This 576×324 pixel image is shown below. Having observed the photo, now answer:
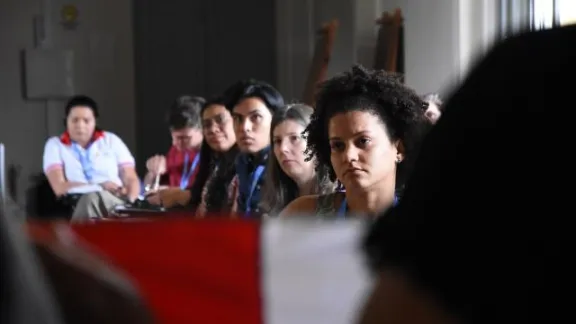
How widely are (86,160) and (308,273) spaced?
544 centimetres

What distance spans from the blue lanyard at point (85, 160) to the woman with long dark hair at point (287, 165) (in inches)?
143

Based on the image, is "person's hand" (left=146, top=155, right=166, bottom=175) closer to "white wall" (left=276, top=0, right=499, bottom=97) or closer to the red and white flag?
"white wall" (left=276, top=0, right=499, bottom=97)

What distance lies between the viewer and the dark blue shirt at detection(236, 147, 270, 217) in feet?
13.2

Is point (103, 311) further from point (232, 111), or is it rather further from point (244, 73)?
point (244, 73)

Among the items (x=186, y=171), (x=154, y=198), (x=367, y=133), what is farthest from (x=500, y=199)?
(x=186, y=171)

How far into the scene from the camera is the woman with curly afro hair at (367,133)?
9.41 ft

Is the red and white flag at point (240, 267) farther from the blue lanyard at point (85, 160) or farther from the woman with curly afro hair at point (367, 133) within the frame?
the blue lanyard at point (85, 160)

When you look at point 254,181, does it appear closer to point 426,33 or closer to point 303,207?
point 303,207

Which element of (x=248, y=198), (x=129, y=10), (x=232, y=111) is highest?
(x=129, y=10)

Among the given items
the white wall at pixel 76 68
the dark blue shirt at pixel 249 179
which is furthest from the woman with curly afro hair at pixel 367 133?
the white wall at pixel 76 68

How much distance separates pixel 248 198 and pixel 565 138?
3336 millimetres

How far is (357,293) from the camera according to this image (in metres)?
A: 2.09

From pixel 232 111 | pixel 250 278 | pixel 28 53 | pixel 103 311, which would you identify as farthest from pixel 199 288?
pixel 28 53

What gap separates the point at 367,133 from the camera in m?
2.91
